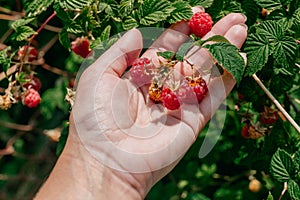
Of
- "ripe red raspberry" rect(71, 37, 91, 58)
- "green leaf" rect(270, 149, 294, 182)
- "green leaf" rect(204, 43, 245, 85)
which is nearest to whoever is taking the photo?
"green leaf" rect(204, 43, 245, 85)

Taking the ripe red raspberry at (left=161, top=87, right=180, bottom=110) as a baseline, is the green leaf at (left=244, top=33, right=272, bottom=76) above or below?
above

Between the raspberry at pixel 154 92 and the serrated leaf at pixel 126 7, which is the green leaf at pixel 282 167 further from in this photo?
the serrated leaf at pixel 126 7

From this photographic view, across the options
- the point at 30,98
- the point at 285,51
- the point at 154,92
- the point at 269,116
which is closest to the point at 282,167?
the point at 269,116

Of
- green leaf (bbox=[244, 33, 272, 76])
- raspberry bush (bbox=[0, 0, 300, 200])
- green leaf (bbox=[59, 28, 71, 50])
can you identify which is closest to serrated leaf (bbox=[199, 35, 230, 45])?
raspberry bush (bbox=[0, 0, 300, 200])

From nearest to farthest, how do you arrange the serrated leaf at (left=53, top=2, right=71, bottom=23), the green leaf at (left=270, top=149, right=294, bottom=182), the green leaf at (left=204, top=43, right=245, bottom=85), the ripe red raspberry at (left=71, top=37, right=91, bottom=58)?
the green leaf at (left=204, top=43, right=245, bottom=85)
the green leaf at (left=270, top=149, right=294, bottom=182)
the serrated leaf at (left=53, top=2, right=71, bottom=23)
the ripe red raspberry at (left=71, top=37, right=91, bottom=58)

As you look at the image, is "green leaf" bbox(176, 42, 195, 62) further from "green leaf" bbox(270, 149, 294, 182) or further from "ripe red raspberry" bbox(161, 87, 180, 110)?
"green leaf" bbox(270, 149, 294, 182)

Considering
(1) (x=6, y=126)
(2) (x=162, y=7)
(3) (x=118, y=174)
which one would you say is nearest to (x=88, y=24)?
(2) (x=162, y=7)

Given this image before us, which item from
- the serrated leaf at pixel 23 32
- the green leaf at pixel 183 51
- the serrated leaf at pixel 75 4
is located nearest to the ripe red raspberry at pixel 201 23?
the green leaf at pixel 183 51

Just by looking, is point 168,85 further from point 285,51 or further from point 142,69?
point 285,51
